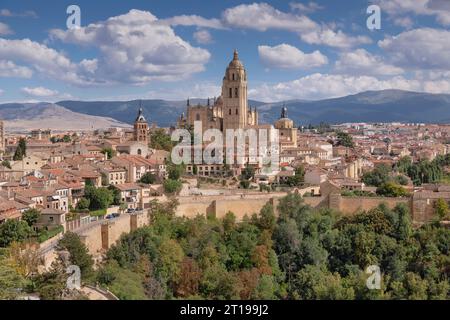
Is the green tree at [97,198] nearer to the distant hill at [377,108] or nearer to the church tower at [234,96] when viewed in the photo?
the church tower at [234,96]

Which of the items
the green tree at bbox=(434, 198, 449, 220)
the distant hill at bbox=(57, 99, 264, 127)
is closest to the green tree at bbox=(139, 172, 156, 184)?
the green tree at bbox=(434, 198, 449, 220)

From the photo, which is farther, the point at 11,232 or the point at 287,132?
the point at 287,132

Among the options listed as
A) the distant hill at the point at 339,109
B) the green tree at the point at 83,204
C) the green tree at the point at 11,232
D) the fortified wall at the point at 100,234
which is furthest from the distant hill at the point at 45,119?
the green tree at the point at 11,232

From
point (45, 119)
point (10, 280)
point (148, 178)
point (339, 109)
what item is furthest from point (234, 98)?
point (339, 109)

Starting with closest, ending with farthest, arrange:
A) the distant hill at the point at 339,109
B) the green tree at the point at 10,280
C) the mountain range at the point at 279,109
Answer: the green tree at the point at 10,280
the mountain range at the point at 279,109
the distant hill at the point at 339,109

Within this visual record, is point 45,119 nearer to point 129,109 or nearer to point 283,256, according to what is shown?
point 129,109

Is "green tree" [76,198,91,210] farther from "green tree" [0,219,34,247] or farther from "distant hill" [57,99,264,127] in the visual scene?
"distant hill" [57,99,264,127]

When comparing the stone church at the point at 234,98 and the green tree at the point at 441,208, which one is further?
the stone church at the point at 234,98
